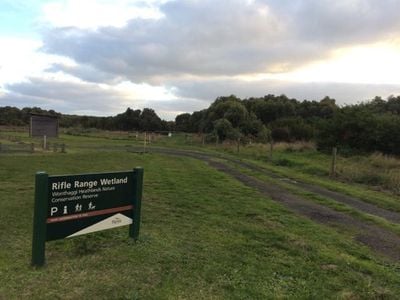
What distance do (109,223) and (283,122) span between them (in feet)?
190

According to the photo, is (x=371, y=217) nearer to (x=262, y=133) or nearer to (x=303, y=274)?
(x=303, y=274)

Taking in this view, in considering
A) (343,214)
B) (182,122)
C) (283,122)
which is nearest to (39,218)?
(343,214)

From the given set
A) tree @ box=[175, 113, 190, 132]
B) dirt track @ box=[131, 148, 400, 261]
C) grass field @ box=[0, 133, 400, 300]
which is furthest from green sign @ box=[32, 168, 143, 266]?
tree @ box=[175, 113, 190, 132]

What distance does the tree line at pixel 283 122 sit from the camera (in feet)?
93.9

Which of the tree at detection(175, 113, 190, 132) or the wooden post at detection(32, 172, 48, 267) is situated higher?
the tree at detection(175, 113, 190, 132)

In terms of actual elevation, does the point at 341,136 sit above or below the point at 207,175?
above

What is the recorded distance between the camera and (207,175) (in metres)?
17.0

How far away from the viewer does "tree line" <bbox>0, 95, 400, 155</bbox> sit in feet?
93.9

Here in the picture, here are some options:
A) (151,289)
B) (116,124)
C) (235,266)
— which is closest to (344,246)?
(235,266)

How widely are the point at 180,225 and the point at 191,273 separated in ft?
8.63

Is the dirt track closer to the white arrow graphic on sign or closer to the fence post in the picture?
the fence post

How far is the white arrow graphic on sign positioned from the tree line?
24.5 meters

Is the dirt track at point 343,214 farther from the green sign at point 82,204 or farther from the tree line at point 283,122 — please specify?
the tree line at point 283,122

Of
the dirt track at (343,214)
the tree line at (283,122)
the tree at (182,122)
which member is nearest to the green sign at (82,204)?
the dirt track at (343,214)
